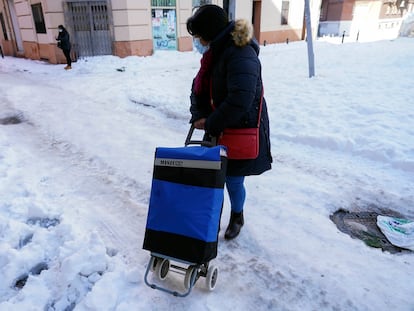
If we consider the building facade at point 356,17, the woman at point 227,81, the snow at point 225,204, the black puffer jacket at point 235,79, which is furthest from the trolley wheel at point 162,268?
the building facade at point 356,17

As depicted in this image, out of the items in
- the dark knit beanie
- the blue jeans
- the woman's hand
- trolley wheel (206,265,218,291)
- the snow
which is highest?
the dark knit beanie

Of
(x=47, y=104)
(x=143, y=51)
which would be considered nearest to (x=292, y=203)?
(x=47, y=104)

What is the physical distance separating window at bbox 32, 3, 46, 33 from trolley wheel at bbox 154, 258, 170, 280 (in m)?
15.4

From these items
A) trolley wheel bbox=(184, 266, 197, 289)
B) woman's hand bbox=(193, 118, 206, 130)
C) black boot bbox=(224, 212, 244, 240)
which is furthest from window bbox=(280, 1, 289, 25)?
trolley wheel bbox=(184, 266, 197, 289)

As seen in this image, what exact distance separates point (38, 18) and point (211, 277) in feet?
53.4

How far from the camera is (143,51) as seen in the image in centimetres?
1508

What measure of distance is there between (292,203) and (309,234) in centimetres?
52

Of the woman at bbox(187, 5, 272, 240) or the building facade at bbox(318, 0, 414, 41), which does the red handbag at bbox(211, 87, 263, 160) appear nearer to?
the woman at bbox(187, 5, 272, 240)

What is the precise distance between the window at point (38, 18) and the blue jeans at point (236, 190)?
49.6 ft

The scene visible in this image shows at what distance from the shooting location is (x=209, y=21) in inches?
85.6

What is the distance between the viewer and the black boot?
2.84 m

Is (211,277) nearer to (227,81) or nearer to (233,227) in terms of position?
(233,227)

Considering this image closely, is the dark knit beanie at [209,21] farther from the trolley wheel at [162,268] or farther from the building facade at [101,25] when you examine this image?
the building facade at [101,25]

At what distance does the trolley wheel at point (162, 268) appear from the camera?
227cm
